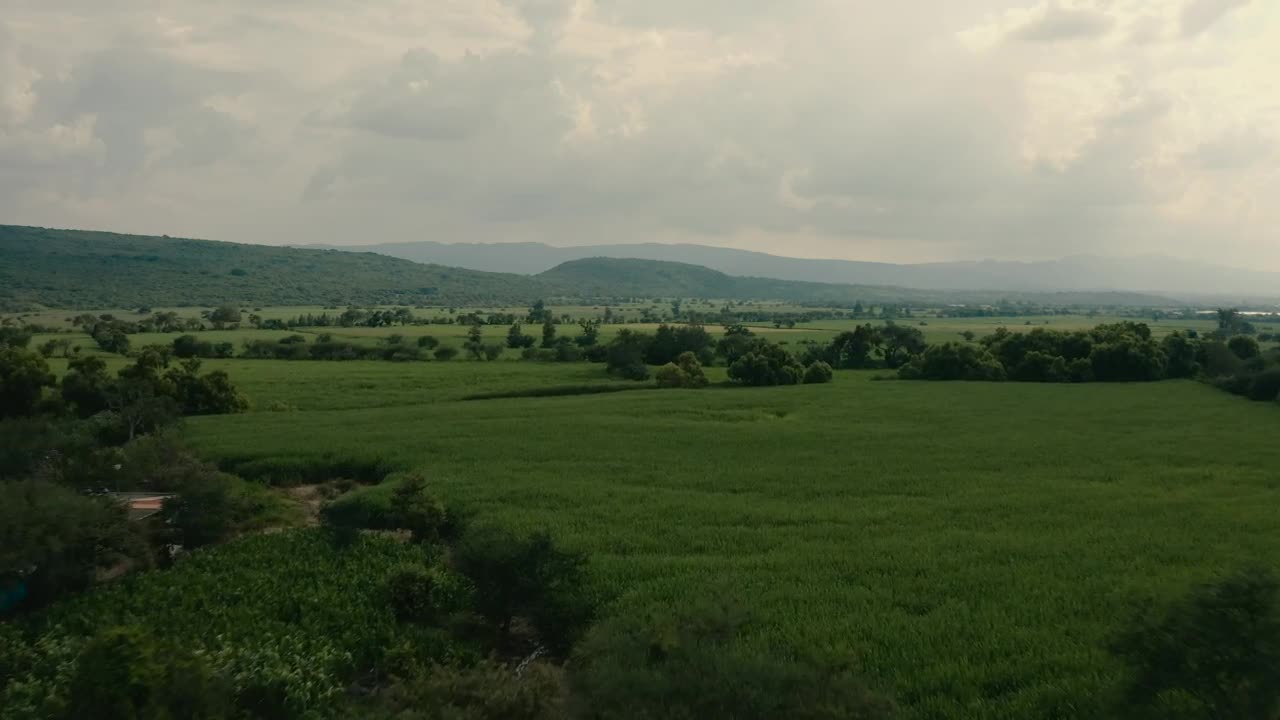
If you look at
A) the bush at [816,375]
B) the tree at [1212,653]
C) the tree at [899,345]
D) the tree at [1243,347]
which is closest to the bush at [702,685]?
the tree at [1212,653]

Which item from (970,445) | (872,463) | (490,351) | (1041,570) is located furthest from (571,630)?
(490,351)

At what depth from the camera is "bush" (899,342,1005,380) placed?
84.5 m

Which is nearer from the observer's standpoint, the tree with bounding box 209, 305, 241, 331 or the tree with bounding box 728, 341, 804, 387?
the tree with bounding box 728, 341, 804, 387

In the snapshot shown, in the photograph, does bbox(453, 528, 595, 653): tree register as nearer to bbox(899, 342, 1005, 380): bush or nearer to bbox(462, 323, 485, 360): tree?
bbox(899, 342, 1005, 380): bush

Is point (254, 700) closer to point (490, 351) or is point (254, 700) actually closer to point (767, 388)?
point (767, 388)

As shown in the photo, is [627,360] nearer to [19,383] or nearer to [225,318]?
[19,383]

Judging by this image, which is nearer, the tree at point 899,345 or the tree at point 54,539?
the tree at point 54,539

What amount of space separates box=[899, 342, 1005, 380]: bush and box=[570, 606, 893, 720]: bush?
7534 cm

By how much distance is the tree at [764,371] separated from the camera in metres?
81.2

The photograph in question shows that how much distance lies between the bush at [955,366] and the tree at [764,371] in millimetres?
14789

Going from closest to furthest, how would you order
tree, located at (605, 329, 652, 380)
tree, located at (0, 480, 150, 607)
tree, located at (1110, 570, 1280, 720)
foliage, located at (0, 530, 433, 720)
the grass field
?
tree, located at (1110, 570, 1280, 720)
foliage, located at (0, 530, 433, 720)
the grass field
tree, located at (0, 480, 150, 607)
tree, located at (605, 329, 652, 380)

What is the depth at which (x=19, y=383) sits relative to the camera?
57.2 metres

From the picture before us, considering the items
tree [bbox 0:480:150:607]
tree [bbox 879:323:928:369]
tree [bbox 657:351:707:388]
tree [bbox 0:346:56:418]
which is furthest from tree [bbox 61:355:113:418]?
tree [bbox 879:323:928:369]

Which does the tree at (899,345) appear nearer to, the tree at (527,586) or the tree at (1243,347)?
the tree at (1243,347)
